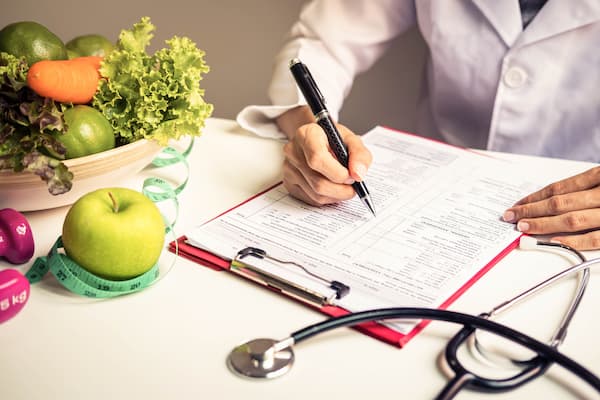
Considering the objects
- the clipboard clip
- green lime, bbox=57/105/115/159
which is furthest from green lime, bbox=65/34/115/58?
the clipboard clip

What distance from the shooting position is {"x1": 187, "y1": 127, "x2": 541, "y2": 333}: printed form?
759mm

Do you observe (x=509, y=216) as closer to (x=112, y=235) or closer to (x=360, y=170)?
(x=360, y=170)

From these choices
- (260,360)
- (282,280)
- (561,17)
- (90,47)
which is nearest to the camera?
(260,360)

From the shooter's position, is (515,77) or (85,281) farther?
(515,77)

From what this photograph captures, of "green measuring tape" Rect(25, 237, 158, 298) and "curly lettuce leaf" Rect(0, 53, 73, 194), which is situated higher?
"curly lettuce leaf" Rect(0, 53, 73, 194)

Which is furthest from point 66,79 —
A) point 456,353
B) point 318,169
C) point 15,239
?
point 456,353

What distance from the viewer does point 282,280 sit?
0.75 m

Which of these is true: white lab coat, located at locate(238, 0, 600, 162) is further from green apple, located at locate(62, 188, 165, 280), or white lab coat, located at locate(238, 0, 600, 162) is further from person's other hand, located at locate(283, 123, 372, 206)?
green apple, located at locate(62, 188, 165, 280)

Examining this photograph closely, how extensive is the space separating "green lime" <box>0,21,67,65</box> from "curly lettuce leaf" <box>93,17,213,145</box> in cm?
8

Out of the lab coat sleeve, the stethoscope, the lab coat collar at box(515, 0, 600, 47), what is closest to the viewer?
the stethoscope

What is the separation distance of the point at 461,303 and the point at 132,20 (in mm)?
1645

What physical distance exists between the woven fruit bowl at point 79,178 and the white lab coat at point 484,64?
1.09ft

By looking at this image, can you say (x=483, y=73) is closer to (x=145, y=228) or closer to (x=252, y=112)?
(x=252, y=112)

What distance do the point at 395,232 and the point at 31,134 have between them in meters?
0.48
